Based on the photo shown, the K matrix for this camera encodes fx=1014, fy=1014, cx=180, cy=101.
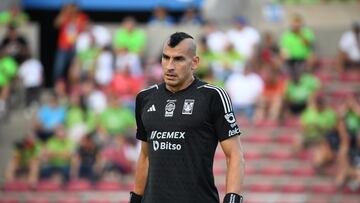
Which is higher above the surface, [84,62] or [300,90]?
[84,62]

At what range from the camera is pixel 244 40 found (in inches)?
839

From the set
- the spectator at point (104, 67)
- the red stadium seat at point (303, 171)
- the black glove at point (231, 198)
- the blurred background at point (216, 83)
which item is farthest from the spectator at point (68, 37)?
the black glove at point (231, 198)

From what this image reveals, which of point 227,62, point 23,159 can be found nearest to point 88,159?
point 23,159

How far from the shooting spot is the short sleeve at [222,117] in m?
7.50

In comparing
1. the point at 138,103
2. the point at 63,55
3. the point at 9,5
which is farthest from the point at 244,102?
the point at 138,103

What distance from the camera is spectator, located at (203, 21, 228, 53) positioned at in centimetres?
2104

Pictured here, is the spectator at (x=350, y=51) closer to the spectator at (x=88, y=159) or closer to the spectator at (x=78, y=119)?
the spectator at (x=78, y=119)

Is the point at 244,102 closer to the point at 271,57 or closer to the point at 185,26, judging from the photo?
the point at 271,57

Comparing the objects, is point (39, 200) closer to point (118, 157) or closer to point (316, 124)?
point (118, 157)

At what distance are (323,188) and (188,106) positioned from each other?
1133cm

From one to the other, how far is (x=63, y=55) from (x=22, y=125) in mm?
1905

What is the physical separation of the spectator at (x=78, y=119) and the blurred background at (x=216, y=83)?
0.02 metres

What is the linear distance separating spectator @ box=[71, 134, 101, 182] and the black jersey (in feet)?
36.1

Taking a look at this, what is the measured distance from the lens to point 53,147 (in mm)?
19031
